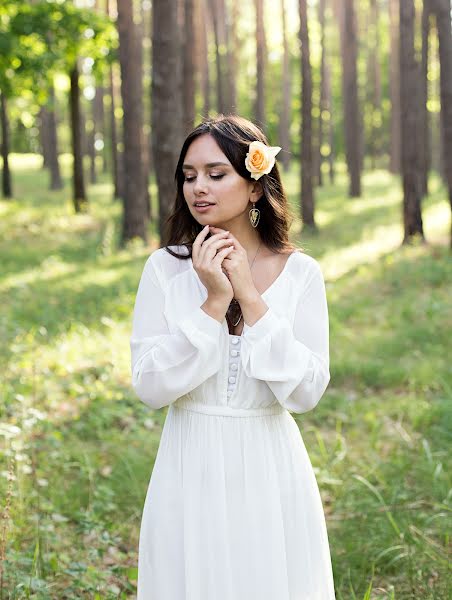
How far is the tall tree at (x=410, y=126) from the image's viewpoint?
14844 millimetres

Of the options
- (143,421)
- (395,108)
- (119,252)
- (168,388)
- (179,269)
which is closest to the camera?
(168,388)

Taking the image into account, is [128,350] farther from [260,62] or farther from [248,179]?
[260,62]

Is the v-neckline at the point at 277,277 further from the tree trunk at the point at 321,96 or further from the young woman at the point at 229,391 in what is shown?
the tree trunk at the point at 321,96

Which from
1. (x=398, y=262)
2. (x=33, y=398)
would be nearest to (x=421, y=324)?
(x=398, y=262)

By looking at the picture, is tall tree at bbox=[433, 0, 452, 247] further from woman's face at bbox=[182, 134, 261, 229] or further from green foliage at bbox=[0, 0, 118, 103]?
woman's face at bbox=[182, 134, 261, 229]

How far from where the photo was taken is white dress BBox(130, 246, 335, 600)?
2482mm

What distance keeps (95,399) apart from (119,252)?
29.7 ft

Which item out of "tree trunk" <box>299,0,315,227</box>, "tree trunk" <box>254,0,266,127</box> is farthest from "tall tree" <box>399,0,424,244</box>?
"tree trunk" <box>254,0,266,127</box>

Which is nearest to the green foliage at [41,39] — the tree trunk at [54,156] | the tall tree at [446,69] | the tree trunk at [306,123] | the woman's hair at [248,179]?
the tree trunk at [306,123]

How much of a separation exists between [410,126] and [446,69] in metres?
1.87

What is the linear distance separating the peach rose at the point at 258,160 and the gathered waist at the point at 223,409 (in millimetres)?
783

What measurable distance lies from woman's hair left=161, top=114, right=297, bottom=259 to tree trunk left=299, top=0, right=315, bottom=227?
51.1ft

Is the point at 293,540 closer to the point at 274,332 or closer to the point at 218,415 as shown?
the point at 218,415

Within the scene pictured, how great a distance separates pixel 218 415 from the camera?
2568mm
